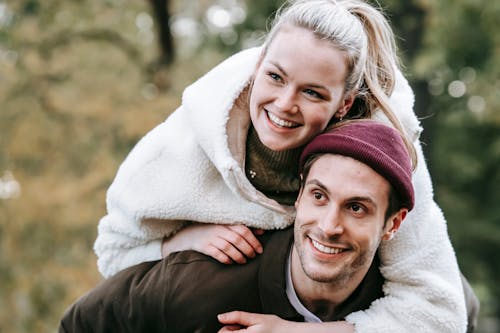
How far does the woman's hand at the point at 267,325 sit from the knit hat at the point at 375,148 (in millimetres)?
492

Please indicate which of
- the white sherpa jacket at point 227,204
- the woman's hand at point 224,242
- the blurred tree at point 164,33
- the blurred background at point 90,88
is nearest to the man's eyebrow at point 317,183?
the white sherpa jacket at point 227,204

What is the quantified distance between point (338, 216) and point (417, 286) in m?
0.48

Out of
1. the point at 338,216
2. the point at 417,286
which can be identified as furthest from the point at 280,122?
the point at 417,286

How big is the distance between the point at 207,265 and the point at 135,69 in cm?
624

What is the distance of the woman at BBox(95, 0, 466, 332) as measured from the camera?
235 centimetres

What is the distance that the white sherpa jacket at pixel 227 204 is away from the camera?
98.4 inches

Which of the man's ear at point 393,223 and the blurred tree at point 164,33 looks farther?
the blurred tree at point 164,33

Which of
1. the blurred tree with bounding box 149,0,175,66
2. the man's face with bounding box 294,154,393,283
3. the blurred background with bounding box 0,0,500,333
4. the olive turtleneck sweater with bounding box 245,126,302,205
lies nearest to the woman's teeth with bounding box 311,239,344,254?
the man's face with bounding box 294,154,393,283

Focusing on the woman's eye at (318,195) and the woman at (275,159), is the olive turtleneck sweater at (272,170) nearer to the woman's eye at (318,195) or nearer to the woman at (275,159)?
the woman at (275,159)

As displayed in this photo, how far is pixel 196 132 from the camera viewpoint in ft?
8.64

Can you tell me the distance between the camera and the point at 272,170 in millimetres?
2623

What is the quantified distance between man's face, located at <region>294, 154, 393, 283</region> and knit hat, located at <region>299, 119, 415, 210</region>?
30 millimetres

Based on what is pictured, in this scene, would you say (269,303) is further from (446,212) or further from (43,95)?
(446,212)

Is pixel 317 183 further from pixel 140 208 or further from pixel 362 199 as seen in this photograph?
pixel 140 208
